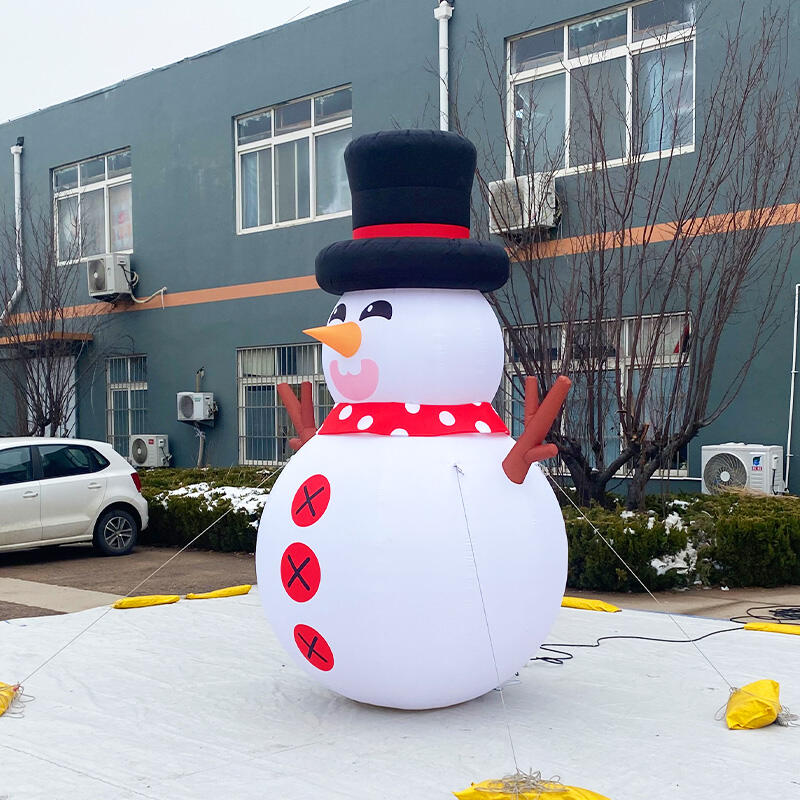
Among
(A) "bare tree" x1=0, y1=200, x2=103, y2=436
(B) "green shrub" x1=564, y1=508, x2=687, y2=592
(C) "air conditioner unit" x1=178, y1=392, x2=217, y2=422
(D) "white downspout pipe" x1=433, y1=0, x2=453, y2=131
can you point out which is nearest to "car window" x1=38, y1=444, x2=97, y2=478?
(C) "air conditioner unit" x1=178, y1=392, x2=217, y2=422

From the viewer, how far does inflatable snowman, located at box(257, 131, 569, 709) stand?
5012 mm

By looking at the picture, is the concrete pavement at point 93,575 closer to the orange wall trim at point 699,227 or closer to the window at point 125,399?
the orange wall trim at point 699,227

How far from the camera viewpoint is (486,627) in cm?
506

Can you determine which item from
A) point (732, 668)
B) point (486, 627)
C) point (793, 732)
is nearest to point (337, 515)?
point (486, 627)

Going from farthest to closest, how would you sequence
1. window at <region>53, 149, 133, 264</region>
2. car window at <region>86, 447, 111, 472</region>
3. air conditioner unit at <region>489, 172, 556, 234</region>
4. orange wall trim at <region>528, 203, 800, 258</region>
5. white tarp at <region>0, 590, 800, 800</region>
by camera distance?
window at <region>53, 149, 133, 264</region>, car window at <region>86, 447, 111, 472</region>, air conditioner unit at <region>489, 172, 556, 234</region>, orange wall trim at <region>528, 203, 800, 258</region>, white tarp at <region>0, 590, 800, 800</region>

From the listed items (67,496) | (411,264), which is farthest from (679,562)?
(67,496)

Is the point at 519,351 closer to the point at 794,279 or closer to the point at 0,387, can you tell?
the point at 794,279

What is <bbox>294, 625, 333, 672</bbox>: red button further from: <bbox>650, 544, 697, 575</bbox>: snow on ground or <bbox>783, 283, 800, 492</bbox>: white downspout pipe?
<bbox>783, 283, 800, 492</bbox>: white downspout pipe

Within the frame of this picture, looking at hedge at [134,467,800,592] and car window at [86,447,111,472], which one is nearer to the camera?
hedge at [134,467,800,592]

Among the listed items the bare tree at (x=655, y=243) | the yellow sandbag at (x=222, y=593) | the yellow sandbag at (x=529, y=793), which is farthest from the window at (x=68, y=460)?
the yellow sandbag at (x=529, y=793)

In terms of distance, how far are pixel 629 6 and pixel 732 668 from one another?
29.4ft

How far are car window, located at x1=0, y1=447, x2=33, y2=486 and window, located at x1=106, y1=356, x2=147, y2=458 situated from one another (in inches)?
275

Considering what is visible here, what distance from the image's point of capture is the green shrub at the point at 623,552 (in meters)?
9.60

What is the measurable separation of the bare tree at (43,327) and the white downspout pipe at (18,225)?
0.04m
